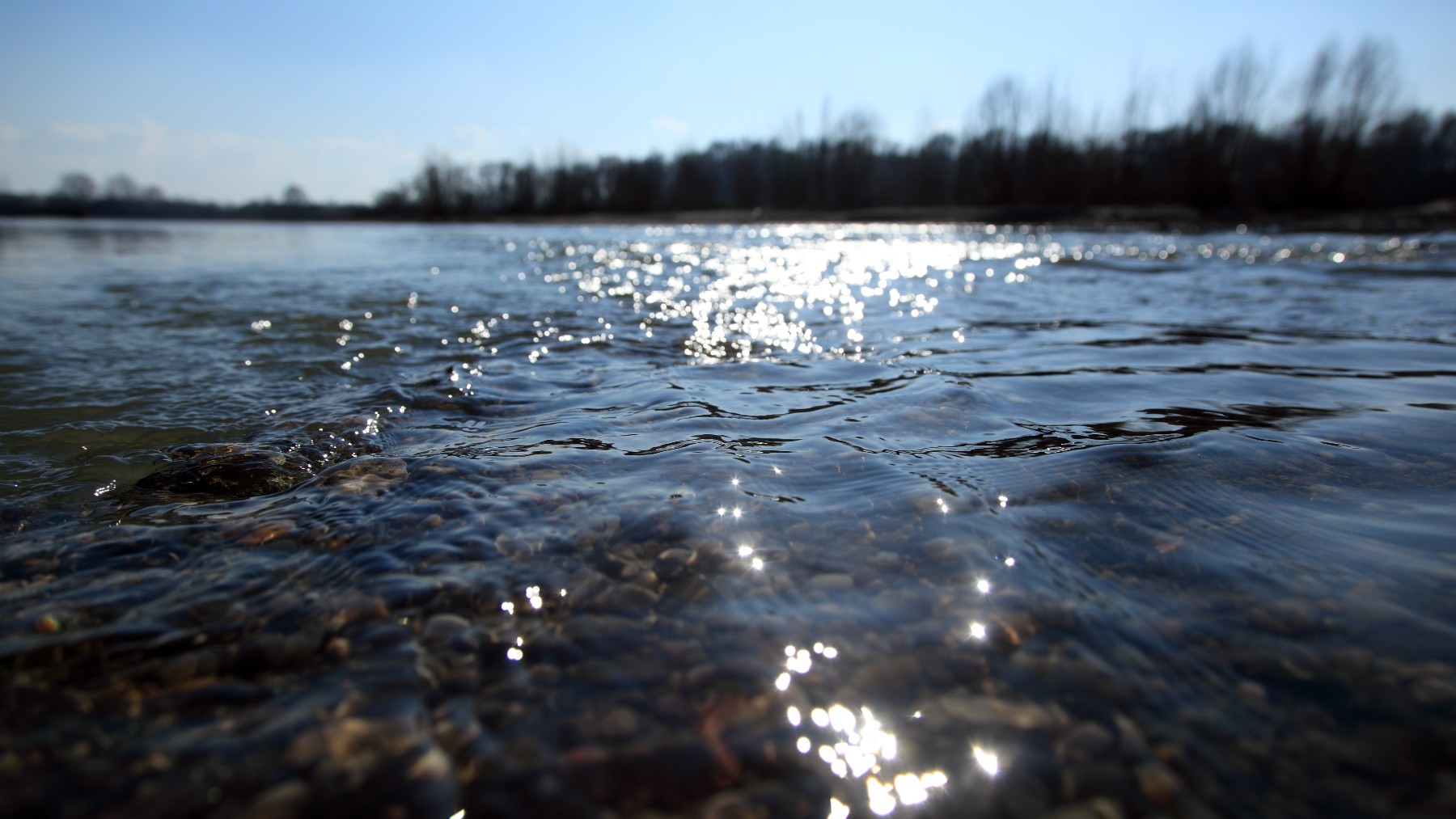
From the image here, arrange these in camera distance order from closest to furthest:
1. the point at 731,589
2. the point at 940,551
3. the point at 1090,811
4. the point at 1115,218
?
the point at 1090,811
the point at 731,589
the point at 940,551
the point at 1115,218

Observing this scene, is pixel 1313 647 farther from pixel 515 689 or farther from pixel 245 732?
pixel 245 732

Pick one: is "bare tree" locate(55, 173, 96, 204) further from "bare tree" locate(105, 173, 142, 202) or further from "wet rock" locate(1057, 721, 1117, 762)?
"wet rock" locate(1057, 721, 1117, 762)

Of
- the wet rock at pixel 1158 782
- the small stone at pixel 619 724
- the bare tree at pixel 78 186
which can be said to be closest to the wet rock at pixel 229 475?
the small stone at pixel 619 724

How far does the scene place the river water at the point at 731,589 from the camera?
4.04 ft

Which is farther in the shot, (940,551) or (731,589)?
(940,551)

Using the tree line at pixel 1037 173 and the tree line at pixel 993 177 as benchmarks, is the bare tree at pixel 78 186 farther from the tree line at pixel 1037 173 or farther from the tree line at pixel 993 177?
the tree line at pixel 1037 173

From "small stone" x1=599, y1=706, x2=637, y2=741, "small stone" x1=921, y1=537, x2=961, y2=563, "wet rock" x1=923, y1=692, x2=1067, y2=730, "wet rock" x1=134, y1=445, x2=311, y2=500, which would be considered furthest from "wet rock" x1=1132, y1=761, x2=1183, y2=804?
"wet rock" x1=134, y1=445, x2=311, y2=500

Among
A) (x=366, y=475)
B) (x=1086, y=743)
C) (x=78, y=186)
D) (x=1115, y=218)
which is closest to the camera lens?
(x=1086, y=743)

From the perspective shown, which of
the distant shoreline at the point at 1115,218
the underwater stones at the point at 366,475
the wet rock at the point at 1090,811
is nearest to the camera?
the wet rock at the point at 1090,811

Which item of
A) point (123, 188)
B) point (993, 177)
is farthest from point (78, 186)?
point (993, 177)

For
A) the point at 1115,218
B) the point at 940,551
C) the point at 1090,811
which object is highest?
the point at 1115,218

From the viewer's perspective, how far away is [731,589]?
71.4 inches

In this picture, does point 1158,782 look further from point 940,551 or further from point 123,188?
point 123,188

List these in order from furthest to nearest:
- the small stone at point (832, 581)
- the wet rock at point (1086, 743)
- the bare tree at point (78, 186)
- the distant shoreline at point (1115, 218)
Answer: the bare tree at point (78, 186)
the distant shoreline at point (1115, 218)
the small stone at point (832, 581)
the wet rock at point (1086, 743)
